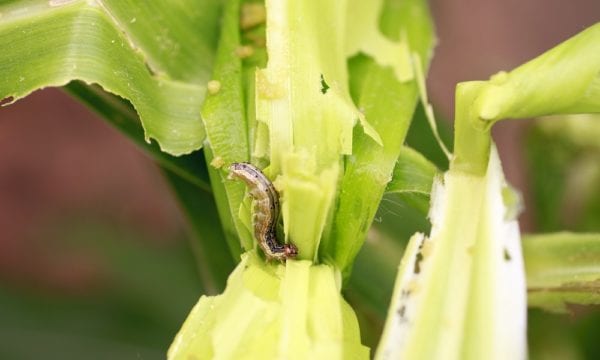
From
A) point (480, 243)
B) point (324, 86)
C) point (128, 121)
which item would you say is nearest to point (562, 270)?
point (480, 243)

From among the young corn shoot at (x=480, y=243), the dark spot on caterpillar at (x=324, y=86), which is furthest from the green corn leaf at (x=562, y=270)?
the dark spot on caterpillar at (x=324, y=86)

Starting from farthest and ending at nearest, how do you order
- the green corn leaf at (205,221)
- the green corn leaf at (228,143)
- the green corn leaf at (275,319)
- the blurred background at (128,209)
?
the blurred background at (128,209) → the green corn leaf at (205,221) → the green corn leaf at (228,143) → the green corn leaf at (275,319)

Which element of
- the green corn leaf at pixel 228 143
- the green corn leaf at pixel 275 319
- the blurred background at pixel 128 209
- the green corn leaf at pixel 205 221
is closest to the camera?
the green corn leaf at pixel 275 319

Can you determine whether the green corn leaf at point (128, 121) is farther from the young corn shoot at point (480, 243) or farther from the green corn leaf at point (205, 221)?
the young corn shoot at point (480, 243)

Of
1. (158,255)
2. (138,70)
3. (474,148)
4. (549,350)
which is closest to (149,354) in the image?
(158,255)

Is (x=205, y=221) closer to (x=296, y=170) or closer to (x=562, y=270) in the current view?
(x=296, y=170)

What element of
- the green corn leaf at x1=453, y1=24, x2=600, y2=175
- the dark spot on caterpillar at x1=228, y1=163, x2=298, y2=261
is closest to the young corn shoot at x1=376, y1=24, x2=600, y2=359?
the green corn leaf at x1=453, y1=24, x2=600, y2=175

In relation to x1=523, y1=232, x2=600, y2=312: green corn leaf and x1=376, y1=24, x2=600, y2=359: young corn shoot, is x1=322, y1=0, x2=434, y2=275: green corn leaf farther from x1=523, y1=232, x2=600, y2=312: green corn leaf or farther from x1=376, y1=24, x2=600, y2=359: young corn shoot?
x1=523, y1=232, x2=600, y2=312: green corn leaf
